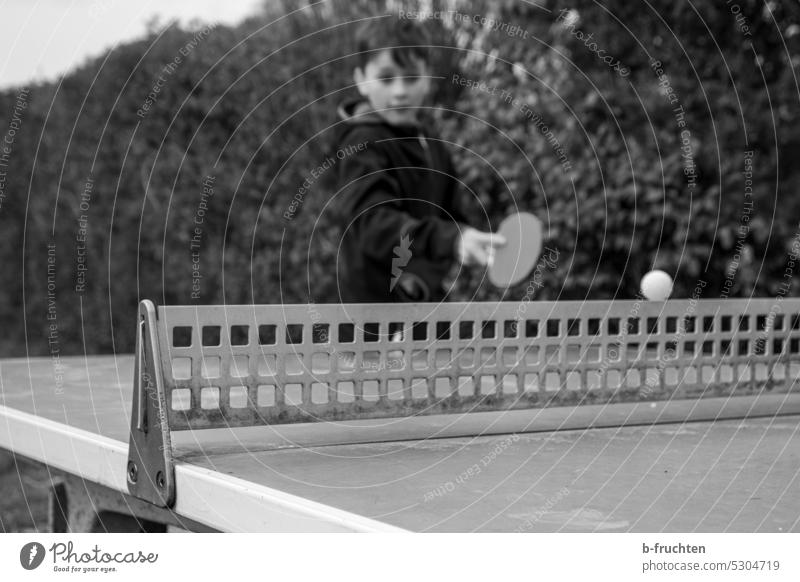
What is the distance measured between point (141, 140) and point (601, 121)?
4.68 metres

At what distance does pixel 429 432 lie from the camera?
11.3 feet

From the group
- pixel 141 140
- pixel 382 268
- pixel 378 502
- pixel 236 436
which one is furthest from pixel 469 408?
pixel 141 140

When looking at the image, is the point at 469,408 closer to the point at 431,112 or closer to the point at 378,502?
the point at 378,502

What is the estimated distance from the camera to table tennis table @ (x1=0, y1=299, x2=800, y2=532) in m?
2.33

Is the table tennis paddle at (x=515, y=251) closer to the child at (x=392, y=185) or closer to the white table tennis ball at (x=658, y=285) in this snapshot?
the child at (x=392, y=185)

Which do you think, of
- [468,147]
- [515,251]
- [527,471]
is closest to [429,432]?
[527,471]

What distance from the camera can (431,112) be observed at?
27.3 ft

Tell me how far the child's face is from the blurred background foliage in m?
1.38

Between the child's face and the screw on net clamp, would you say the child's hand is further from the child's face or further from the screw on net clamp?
the screw on net clamp
